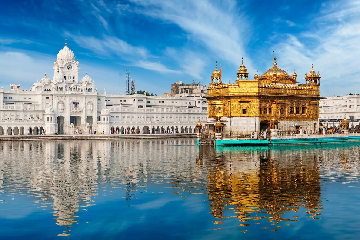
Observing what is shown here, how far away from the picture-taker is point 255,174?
25531 millimetres

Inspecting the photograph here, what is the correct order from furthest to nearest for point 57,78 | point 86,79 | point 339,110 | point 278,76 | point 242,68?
point 339,110, point 86,79, point 57,78, point 278,76, point 242,68

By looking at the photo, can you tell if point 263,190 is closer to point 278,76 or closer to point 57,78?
point 278,76

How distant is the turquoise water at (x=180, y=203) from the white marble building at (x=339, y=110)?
322 ft

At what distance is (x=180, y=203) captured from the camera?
57.6 feet

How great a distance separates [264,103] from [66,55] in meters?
66.9

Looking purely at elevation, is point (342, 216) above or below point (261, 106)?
below

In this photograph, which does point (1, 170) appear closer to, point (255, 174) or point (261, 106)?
point (255, 174)

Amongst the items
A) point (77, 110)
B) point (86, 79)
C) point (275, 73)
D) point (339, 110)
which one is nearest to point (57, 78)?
point (86, 79)

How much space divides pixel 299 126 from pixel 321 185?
4624 centimetres

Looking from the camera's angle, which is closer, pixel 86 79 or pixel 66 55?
pixel 86 79

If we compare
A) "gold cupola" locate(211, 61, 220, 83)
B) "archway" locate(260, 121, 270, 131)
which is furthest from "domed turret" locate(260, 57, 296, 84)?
"archway" locate(260, 121, 270, 131)

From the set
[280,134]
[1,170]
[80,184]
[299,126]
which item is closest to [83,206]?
[80,184]

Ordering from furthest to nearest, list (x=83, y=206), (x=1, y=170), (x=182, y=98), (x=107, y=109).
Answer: (x=182, y=98) < (x=107, y=109) < (x=1, y=170) < (x=83, y=206)

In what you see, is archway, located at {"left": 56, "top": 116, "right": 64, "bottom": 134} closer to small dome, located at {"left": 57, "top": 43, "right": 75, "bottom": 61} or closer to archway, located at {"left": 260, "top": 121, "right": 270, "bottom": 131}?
small dome, located at {"left": 57, "top": 43, "right": 75, "bottom": 61}
